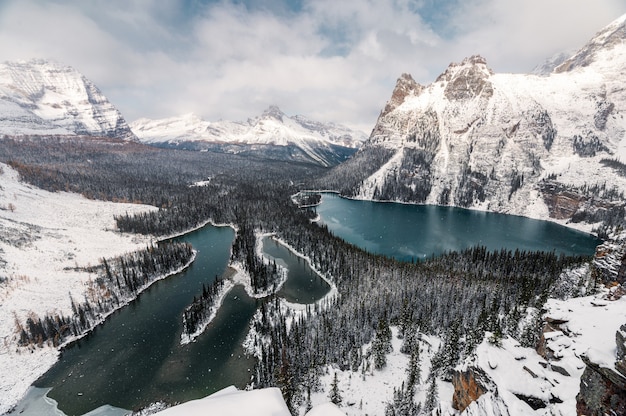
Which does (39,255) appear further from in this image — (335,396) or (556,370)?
(556,370)

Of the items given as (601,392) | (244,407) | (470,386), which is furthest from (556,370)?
(244,407)

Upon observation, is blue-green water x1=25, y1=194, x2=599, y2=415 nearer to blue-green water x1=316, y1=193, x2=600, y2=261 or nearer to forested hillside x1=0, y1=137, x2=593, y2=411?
blue-green water x1=316, y1=193, x2=600, y2=261

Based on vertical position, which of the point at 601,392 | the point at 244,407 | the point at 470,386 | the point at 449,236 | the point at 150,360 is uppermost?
the point at 244,407

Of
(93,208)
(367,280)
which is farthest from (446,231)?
(93,208)

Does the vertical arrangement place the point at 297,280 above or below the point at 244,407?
below

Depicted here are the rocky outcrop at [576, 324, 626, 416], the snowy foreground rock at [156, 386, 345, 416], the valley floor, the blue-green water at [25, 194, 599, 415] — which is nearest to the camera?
the snowy foreground rock at [156, 386, 345, 416]

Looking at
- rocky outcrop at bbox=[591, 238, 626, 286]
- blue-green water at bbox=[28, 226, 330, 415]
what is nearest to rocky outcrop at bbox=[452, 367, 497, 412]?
rocky outcrop at bbox=[591, 238, 626, 286]
